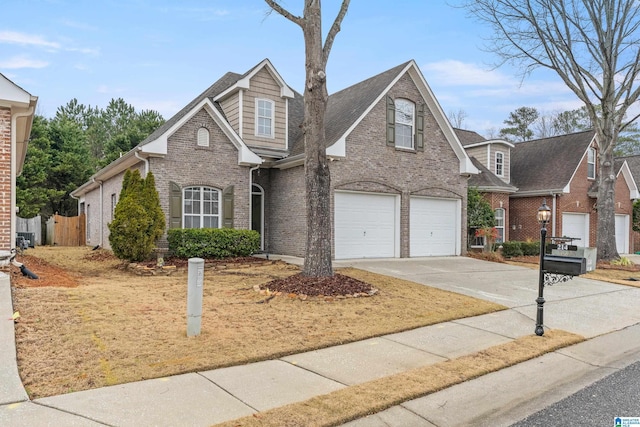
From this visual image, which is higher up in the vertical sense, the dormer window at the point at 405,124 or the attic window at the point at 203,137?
the dormer window at the point at 405,124

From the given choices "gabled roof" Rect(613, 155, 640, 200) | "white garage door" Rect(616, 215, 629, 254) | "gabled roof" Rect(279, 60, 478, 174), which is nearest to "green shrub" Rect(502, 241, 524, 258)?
"gabled roof" Rect(279, 60, 478, 174)

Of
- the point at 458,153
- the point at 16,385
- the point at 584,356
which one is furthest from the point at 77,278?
the point at 458,153

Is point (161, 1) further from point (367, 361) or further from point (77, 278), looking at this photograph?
point (367, 361)

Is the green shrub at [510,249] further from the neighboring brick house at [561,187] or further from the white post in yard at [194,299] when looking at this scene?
the white post in yard at [194,299]

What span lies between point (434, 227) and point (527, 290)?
6802mm

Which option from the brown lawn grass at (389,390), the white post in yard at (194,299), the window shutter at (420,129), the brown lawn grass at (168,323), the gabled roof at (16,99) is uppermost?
the window shutter at (420,129)

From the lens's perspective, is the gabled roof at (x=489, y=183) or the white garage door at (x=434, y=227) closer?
the white garage door at (x=434, y=227)

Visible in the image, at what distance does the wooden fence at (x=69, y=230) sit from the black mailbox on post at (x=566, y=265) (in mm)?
23628

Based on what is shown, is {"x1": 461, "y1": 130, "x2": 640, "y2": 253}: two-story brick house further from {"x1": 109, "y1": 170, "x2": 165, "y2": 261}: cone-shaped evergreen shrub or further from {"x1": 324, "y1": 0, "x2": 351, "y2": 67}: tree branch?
{"x1": 109, "y1": 170, "x2": 165, "y2": 261}: cone-shaped evergreen shrub

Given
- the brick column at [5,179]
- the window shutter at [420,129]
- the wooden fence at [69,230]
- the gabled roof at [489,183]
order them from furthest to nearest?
1. the wooden fence at [69,230]
2. the gabled roof at [489,183]
3. the window shutter at [420,129]
4. the brick column at [5,179]

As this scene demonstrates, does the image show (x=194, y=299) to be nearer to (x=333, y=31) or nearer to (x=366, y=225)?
(x=333, y=31)

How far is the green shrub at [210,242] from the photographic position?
13.0 m

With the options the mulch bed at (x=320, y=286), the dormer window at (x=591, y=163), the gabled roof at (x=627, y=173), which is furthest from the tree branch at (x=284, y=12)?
the gabled roof at (x=627, y=173)

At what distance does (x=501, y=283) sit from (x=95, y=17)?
13.0 m
